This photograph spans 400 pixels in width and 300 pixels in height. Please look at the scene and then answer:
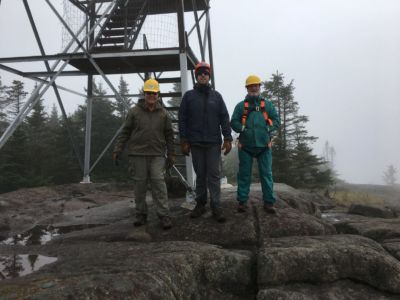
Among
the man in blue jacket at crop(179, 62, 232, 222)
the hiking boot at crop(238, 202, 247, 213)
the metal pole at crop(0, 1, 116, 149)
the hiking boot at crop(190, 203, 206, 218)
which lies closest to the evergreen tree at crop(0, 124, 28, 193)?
the metal pole at crop(0, 1, 116, 149)

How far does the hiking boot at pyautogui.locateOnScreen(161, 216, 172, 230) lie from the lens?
574cm

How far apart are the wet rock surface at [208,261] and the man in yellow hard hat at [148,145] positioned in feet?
1.82

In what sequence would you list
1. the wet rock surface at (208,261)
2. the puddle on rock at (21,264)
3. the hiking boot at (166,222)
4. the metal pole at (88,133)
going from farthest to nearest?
the metal pole at (88,133), the hiking boot at (166,222), the puddle on rock at (21,264), the wet rock surface at (208,261)

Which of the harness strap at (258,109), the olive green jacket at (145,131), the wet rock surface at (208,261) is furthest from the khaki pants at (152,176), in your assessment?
the harness strap at (258,109)

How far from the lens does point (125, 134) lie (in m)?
6.05

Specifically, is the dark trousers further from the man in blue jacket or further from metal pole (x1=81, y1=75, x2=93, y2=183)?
metal pole (x1=81, y1=75, x2=93, y2=183)

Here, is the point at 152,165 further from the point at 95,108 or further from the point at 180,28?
the point at 95,108

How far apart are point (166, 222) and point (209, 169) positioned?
1.05m

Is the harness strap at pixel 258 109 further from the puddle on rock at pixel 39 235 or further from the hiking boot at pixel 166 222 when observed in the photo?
the puddle on rock at pixel 39 235

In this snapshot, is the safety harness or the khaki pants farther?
the safety harness

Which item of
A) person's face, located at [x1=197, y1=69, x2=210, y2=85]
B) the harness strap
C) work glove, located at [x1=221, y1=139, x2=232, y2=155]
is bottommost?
work glove, located at [x1=221, y1=139, x2=232, y2=155]

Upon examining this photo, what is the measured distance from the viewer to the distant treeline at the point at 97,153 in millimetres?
29781

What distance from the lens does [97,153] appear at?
1356 inches

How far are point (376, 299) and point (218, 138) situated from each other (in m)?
3.12
